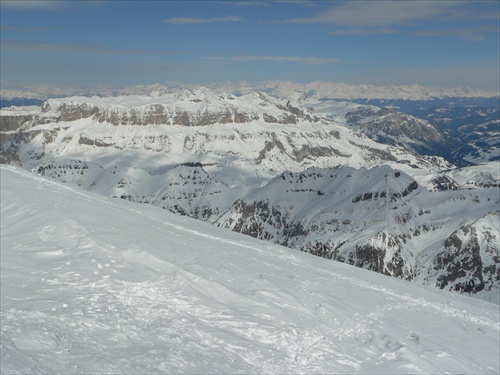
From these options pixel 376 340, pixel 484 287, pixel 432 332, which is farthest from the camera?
pixel 484 287

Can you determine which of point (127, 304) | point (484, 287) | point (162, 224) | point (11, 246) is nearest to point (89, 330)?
point (127, 304)

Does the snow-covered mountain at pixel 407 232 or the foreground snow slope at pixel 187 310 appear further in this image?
the snow-covered mountain at pixel 407 232

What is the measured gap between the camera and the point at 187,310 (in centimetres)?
2209

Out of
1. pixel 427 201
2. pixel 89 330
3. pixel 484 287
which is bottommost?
pixel 484 287

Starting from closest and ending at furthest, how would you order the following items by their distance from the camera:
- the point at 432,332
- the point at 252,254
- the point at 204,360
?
the point at 204,360 < the point at 432,332 < the point at 252,254

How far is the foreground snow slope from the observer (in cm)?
1725

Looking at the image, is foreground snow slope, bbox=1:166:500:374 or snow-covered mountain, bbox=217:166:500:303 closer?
foreground snow slope, bbox=1:166:500:374

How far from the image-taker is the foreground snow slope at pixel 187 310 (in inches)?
679

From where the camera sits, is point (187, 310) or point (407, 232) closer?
point (187, 310)

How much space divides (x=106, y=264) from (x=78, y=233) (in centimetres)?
484

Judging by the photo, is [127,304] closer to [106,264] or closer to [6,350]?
[106,264]

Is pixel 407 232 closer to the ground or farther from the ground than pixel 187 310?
farther from the ground

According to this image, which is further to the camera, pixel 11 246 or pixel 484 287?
pixel 484 287

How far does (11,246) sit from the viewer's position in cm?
2619
